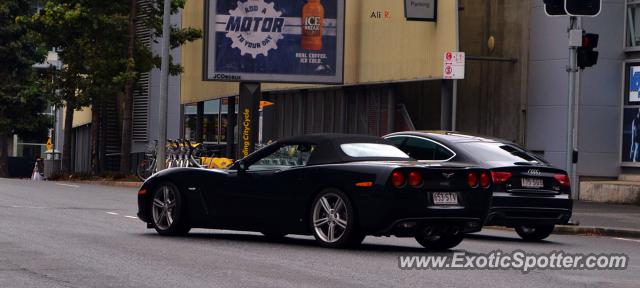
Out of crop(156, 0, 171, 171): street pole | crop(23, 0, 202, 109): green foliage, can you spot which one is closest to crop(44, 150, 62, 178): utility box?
crop(23, 0, 202, 109): green foliage

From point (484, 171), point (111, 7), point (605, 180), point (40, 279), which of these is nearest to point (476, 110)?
point (605, 180)

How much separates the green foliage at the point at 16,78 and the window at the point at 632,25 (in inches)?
1312

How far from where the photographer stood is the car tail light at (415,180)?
46.6 feet

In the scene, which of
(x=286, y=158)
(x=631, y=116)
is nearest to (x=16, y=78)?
(x=631, y=116)

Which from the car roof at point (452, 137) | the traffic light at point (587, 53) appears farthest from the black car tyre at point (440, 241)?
the traffic light at point (587, 53)

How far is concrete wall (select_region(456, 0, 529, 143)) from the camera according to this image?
3347 centimetres

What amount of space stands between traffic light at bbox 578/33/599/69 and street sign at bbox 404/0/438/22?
1196 centimetres

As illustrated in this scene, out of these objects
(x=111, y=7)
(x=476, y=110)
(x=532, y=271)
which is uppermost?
(x=111, y=7)

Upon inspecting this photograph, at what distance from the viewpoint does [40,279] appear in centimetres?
1081

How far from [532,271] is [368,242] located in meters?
3.55

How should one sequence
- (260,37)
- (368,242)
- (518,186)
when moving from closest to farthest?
(368,242), (518,186), (260,37)

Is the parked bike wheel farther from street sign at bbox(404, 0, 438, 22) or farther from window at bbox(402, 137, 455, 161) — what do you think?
window at bbox(402, 137, 455, 161)

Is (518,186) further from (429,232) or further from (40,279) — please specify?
(40,279)

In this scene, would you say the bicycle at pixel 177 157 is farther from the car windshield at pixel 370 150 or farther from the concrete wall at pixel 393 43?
the car windshield at pixel 370 150
